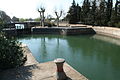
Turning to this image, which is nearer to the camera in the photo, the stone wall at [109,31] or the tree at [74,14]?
the stone wall at [109,31]

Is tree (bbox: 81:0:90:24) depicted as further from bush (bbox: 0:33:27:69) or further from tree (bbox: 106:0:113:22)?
bush (bbox: 0:33:27:69)

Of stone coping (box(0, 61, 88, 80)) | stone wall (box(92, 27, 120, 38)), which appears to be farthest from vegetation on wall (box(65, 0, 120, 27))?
stone coping (box(0, 61, 88, 80))

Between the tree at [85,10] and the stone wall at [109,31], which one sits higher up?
the tree at [85,10]

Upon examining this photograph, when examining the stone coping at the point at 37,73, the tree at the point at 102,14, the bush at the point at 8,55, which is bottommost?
the stone coping at the point at 37,73

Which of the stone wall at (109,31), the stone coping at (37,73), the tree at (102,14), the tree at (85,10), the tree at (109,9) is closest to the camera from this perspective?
the stone coping at (37,73)

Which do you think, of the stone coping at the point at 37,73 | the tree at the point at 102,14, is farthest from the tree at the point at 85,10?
the stone coping at the point at 37,73

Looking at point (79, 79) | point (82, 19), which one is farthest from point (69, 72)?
point (82, 19)

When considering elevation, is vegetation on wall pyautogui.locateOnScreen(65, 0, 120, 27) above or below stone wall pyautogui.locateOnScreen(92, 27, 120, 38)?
above

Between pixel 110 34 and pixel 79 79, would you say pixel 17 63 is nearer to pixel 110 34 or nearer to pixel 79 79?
pixel 79 79

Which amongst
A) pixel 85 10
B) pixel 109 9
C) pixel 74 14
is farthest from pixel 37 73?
pixel 74 14

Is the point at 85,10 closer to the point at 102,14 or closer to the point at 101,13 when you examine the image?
the point at 101,13

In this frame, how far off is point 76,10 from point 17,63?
29.9m

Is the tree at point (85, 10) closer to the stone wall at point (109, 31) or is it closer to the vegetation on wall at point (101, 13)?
the vegetation on wall at point (101, 13)

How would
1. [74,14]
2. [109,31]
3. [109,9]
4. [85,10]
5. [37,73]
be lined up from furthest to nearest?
[74,14] → [85,10] → [109,9] → [109,31] → [37,73]
